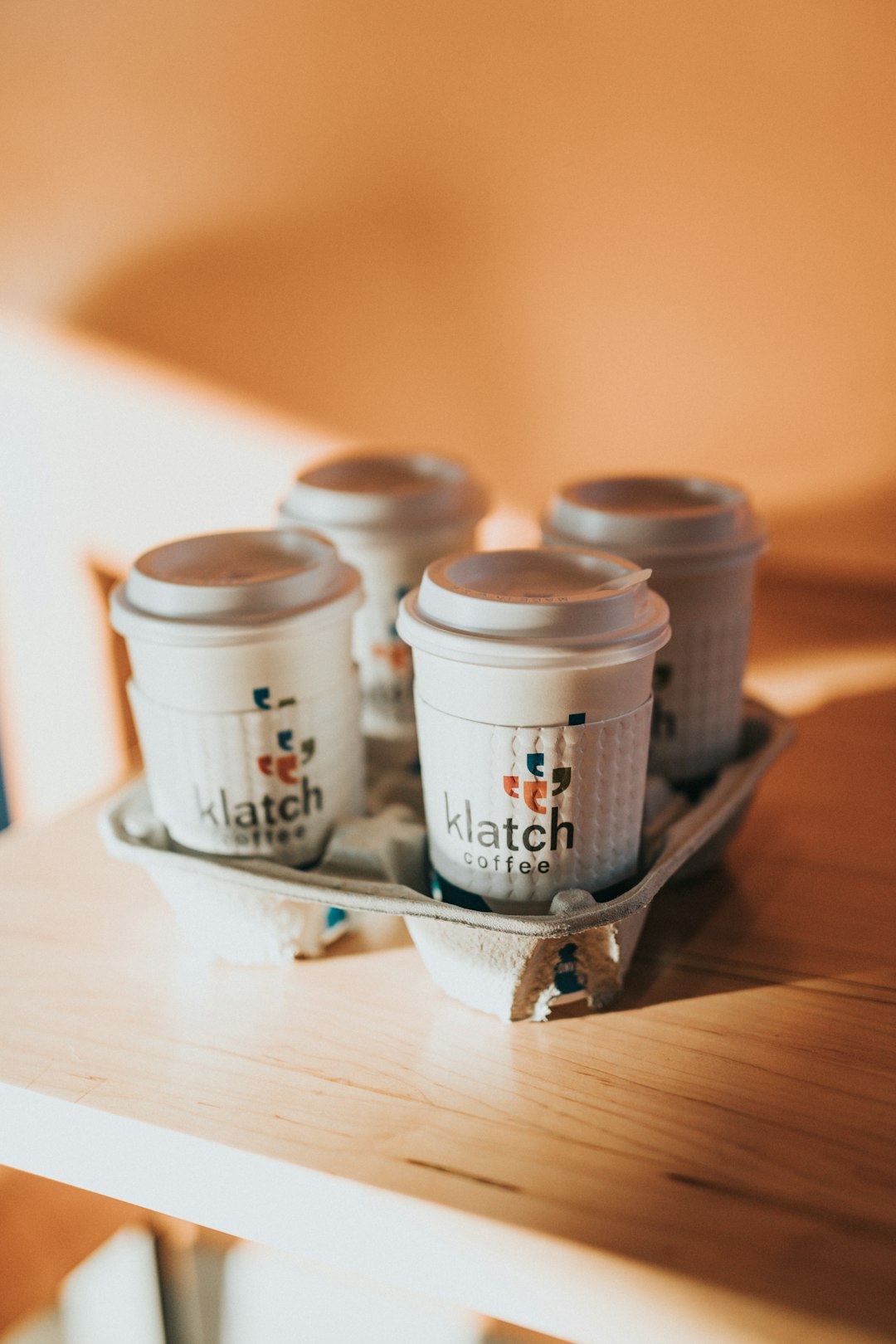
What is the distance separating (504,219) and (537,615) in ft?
2.10

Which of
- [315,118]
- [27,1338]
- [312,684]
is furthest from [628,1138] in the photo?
[315,118]

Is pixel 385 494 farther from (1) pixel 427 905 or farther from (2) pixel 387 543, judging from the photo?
(1) pixel 427 905

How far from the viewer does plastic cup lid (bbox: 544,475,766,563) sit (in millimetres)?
615

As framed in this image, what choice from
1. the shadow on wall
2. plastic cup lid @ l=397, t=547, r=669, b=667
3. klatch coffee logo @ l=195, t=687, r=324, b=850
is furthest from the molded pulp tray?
the shadow on wall

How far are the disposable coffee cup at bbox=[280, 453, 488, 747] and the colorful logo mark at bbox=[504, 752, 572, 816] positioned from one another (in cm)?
24

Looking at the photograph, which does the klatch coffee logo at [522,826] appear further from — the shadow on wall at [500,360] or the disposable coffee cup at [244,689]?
the shadow on wall at [500,360]

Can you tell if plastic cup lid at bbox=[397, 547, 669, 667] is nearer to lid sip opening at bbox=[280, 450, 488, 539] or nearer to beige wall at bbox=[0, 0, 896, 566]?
lid sip opening at bbox=[280, 450, 488, 539]

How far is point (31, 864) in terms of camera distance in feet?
2.33

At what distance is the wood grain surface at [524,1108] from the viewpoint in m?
0.42

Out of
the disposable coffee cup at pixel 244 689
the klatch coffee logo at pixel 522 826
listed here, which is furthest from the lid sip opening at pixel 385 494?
the klatch coffee logo at pixel 522 826

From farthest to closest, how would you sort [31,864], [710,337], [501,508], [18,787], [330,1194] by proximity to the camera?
[18,787], [501,508], [710,337], [31,864], [330,1194]

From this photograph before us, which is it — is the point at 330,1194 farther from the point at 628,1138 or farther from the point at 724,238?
the point at 724,238

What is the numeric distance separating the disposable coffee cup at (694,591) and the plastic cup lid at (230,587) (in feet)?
0.51

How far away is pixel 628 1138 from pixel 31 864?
433 millimetres
